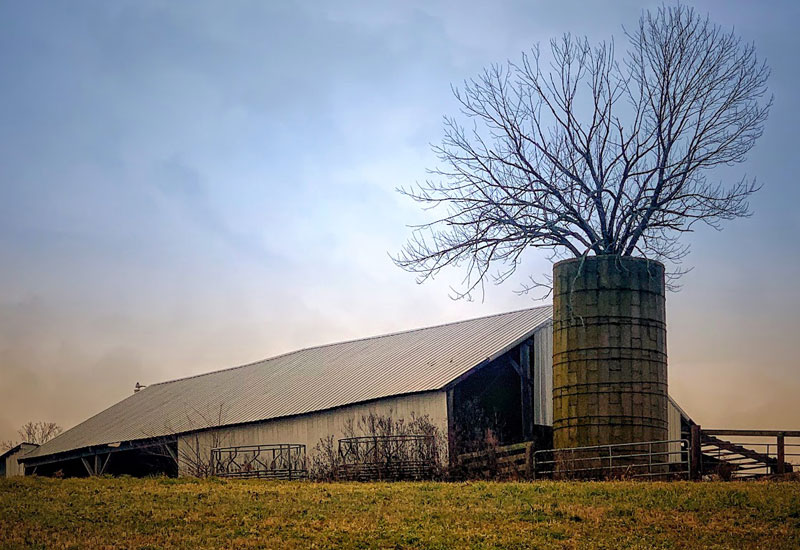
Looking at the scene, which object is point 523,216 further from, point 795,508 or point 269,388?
point 269,388

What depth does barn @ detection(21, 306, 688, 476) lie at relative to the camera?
105 feet

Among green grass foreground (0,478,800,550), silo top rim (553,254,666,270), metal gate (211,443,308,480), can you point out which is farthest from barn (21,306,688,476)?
green grass foreground (0,478,800,550)

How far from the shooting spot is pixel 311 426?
35031 mm

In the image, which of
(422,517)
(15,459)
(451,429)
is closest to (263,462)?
(451,429)

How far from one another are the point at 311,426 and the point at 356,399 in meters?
2.42

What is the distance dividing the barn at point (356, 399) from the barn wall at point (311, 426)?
0.11ft

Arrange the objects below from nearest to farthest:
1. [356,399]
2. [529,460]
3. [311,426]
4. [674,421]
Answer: [529,460] → [356,399] → [311,426] → [674,421]

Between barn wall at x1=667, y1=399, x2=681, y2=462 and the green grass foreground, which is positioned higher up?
barn wall at x1=667, y1=399, x2=681, y2=462

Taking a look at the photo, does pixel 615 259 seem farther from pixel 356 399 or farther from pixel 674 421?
pixel 674 421

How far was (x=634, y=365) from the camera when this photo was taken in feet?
78.2

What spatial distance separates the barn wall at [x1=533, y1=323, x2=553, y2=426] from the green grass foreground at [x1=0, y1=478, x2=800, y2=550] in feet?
35.7

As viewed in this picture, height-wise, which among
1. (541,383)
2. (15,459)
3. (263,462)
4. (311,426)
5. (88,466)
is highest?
(541,383)

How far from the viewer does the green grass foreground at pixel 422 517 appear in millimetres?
16656

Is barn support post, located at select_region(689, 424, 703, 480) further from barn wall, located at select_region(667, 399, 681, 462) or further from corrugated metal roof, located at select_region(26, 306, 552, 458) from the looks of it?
barn wall, located at select_region(667, 399, 681, 462)
